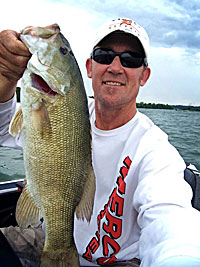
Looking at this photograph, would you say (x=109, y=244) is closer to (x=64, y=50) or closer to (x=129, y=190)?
(x=129, y=190)

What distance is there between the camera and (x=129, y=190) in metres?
2.13

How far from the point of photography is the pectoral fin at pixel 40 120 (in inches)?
64.6

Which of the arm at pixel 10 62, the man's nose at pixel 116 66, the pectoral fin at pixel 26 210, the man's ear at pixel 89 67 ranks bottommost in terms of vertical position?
the pectoral fin at pixel 26 210

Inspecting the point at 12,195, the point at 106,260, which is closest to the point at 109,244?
the point at 106,260

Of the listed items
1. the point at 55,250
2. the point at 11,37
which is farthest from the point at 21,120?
the point at 55,250

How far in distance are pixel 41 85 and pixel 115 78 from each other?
2.84 feet

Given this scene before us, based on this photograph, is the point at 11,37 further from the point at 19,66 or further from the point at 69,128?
the point at 69,128

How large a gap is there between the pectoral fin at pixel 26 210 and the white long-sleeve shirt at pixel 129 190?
0.60 m

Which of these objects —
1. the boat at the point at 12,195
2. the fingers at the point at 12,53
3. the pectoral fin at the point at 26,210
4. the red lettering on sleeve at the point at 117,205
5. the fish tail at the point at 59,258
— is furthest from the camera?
the boat at the point at 12,195

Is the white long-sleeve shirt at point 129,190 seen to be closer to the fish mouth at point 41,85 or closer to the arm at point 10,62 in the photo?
the arm at point 10,62

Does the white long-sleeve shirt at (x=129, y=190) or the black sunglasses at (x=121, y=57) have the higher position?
the black sunglasses at (x=121, y=57)

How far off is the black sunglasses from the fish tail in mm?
1514

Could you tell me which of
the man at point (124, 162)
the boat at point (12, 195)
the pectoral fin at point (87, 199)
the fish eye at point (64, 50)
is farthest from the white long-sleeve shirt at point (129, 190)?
the boat at point (12, 195)

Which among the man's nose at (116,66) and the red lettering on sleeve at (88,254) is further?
the man's nose at (116,66)
